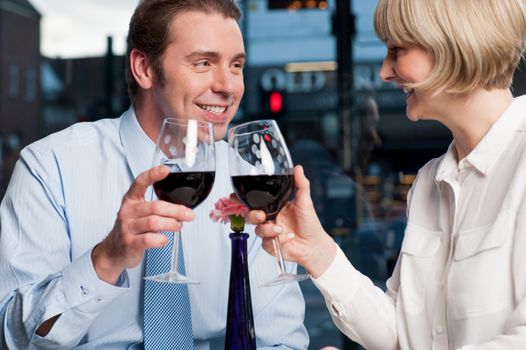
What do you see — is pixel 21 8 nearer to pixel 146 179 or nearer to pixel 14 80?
pixel 14 80

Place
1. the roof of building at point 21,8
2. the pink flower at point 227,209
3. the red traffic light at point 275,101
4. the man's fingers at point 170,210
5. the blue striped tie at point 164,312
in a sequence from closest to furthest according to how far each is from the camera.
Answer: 1. the man's fingers at point 170,210
2. the pink flower at point 227,209
3. the blue striped tie at point 164,312
4. the red traffic light at point 275,101
5. the roof of building at point 21,8

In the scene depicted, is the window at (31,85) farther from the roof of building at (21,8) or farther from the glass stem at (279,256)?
the glass stem at (279,256)

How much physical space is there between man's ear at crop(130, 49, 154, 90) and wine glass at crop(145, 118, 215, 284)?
2.60ft

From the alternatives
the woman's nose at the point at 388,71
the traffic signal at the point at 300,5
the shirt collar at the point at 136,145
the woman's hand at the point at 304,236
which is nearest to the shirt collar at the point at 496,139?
the woman's nose at the point at 388,71

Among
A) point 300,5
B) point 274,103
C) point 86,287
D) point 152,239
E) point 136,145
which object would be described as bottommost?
point 86,287

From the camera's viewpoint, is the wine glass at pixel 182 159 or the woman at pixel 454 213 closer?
the wine glass at pixel 182 159

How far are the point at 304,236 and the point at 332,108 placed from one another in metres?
2.72

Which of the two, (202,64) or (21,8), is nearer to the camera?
(202,64)

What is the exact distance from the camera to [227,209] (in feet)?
4.56

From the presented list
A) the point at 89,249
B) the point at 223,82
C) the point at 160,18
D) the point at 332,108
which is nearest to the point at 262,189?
the point at 89,249

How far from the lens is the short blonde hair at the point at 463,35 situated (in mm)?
1446

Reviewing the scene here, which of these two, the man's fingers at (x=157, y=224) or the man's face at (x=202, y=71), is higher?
the man's face at (x=202, y=71)

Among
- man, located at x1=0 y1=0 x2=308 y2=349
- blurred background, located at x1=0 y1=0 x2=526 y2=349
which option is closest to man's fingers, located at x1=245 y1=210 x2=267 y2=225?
man, located at x1=0 y1=0 x2=308 y2=349

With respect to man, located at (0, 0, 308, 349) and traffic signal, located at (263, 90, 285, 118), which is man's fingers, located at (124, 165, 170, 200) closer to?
man, located at (0, 0, 308, 349)
